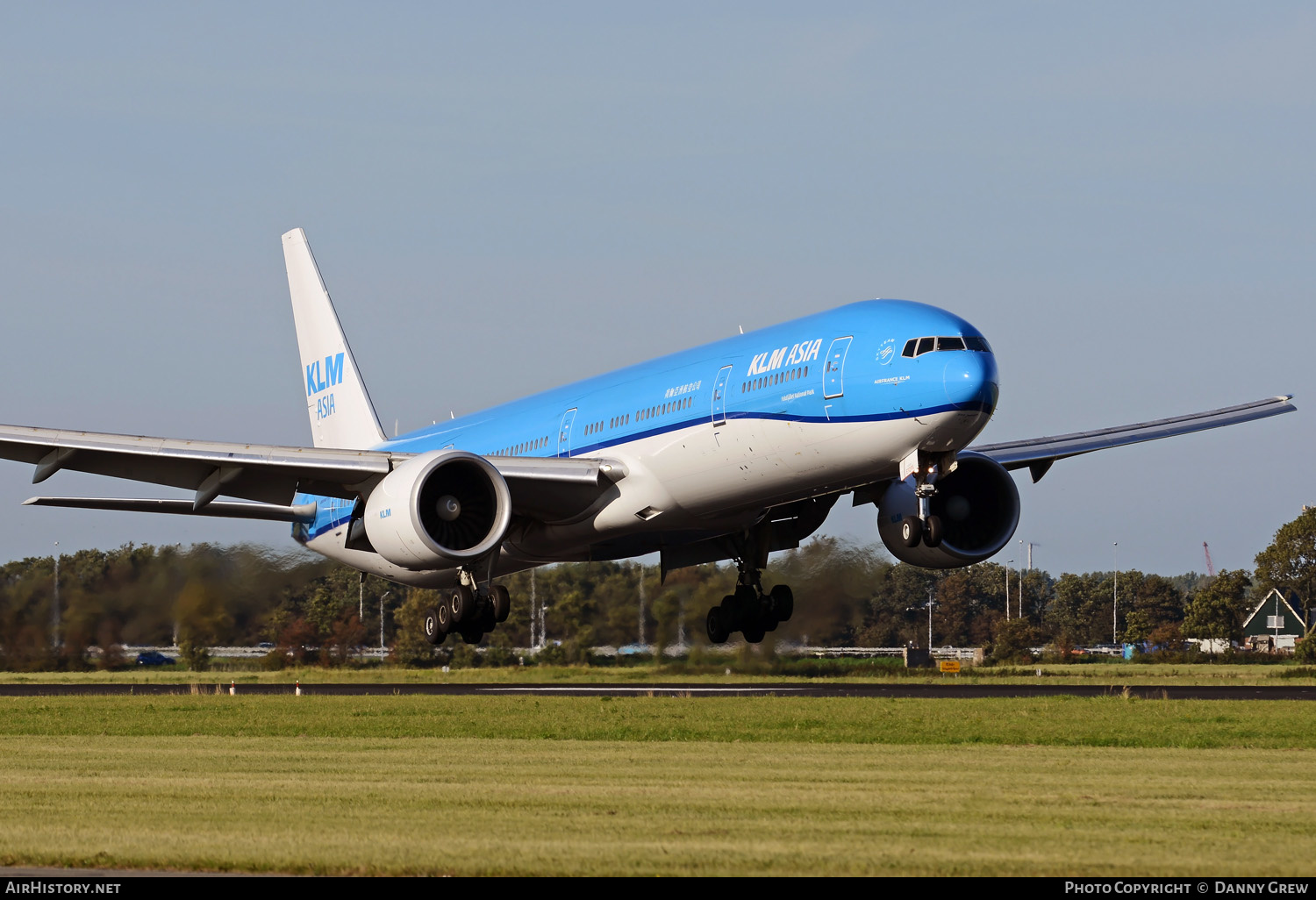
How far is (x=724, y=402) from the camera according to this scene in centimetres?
2992

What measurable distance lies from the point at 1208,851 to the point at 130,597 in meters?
41.9

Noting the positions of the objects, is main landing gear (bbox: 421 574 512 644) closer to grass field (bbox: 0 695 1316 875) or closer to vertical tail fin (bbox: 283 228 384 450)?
grass field (bbox: 0 695 1316 875)

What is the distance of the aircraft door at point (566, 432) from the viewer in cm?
3491

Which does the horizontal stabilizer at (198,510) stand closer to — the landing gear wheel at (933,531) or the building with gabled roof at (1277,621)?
the landing gear wheel at (933,531)

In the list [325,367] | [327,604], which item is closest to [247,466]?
[325,367]

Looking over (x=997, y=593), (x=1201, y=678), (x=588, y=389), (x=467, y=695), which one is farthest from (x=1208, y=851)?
(x=997, y=593)

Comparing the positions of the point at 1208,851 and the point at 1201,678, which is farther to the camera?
the point at 1201,678

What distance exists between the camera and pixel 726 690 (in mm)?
42656

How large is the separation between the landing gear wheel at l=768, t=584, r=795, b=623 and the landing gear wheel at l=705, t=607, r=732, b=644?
131cm

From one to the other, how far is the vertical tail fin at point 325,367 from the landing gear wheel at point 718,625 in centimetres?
1116

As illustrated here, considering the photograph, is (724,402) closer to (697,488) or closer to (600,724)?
(697,488)

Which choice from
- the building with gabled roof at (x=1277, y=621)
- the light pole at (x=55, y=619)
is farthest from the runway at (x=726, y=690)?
the building with gabled roof at (x=1277, y=621)

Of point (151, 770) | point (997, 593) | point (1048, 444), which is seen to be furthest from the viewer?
point (997, 593)

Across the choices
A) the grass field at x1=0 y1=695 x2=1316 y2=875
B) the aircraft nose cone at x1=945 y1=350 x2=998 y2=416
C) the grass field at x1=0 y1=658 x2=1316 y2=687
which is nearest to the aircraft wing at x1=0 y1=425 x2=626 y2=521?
the grass field at x1=0 y1=695 x2=1316 y2=875
